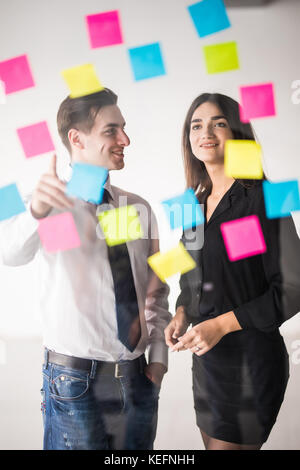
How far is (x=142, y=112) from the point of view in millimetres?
1517

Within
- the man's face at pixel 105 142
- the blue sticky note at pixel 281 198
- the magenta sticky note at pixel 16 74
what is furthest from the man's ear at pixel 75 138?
the blue sticky note at pixel 281 198

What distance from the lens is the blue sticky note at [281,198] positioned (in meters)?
1.48

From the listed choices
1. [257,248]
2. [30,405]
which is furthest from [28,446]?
[257,248]

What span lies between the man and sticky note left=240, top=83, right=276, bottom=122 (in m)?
0.48

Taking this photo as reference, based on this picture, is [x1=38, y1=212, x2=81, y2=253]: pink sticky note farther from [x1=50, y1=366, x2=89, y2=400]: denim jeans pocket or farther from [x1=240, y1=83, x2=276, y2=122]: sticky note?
[x1=240, y1=83, x2=276, y2=122]: sticky note

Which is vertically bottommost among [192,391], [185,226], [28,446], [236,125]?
[28,446]

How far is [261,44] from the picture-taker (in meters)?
1.56

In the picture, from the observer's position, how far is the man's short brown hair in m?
1.46

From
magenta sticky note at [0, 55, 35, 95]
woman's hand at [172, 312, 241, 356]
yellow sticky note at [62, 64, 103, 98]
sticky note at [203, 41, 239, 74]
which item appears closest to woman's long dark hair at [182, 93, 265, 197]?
sticky note at [203, 41, 239, 74]

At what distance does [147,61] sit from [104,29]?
8.4 inches

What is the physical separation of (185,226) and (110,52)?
2.41ft

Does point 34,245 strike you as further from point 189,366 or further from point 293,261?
point 293,261

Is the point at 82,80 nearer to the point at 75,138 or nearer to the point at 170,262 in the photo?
the point at 75,138

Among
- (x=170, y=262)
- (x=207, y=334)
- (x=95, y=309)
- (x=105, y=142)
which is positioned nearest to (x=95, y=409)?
(x=95, y=309)
